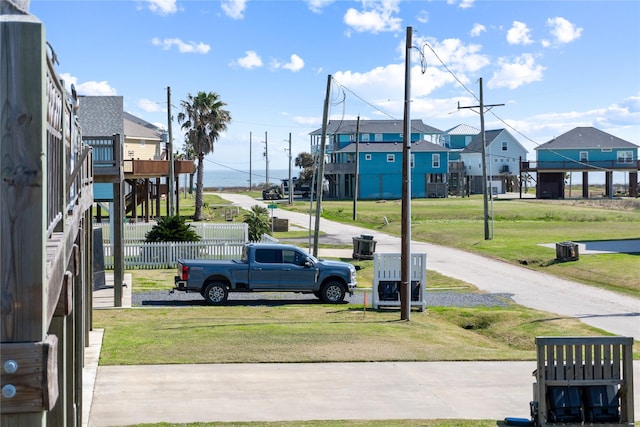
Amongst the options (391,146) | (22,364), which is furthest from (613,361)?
(391,146)

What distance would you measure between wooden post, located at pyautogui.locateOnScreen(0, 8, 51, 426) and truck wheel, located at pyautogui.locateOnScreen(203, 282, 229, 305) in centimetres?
2161

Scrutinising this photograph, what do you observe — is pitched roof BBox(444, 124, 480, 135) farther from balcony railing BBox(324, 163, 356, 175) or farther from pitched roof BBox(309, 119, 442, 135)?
balcony railing BBox(324, 163, 356, 175)

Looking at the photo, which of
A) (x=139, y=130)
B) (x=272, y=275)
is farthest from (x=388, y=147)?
(x=272, y=275)

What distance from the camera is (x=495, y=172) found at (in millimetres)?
114500

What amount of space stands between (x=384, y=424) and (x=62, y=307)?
257 inches

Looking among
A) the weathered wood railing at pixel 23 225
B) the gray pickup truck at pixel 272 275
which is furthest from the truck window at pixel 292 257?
the weathered wood railing at pixel 23 225

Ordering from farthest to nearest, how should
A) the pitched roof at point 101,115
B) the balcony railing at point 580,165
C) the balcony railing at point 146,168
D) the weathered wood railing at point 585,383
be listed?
the balcony railing at point 580,165 → the pitched roof at point 101,115 → the balcony railing at point 146,168 → the weathered wood railing at point 585,383

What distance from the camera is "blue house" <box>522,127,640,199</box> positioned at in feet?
324

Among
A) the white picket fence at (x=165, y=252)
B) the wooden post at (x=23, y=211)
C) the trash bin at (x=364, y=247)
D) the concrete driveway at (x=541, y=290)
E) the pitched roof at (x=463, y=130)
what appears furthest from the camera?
the pitched roof at (x=463, y=130)

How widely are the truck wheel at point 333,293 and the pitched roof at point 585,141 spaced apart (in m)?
79.0

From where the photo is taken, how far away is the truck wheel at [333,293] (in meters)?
26.0

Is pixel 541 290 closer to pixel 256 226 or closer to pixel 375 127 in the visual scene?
pixel 256 226

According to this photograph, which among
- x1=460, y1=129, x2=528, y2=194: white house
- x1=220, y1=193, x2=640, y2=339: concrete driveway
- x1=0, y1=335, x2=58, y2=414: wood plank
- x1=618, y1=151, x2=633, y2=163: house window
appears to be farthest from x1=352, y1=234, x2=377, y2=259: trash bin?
x1=460, y1=129, x2=528, y2=194: white house

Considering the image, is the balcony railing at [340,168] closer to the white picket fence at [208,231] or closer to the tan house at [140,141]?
the tan house at [140,141]
